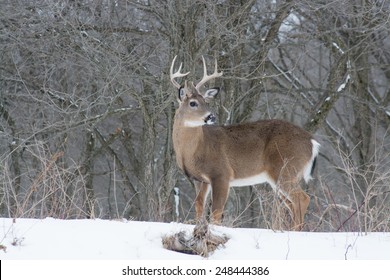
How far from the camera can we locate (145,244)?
5848 mm

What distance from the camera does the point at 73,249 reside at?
5.61 m

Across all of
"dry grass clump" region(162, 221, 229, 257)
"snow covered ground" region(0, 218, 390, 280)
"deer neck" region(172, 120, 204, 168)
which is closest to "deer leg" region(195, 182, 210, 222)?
"deer neck" region(172, 120, 204, 168)

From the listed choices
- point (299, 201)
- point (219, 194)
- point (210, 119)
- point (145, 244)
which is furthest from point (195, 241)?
point (299, 201)

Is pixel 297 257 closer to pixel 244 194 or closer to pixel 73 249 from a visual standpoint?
pixel 73 249

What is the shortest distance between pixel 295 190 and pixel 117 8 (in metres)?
4.86

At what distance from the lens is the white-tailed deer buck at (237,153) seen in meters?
10.2

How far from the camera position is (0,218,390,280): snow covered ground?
18.3 ft

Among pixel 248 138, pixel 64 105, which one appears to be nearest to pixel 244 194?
pixel 64 105

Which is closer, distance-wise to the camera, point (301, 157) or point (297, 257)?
point (297, 257)

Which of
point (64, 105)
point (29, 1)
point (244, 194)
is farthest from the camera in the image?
point (244, 194)

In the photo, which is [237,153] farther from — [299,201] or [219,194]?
[299,201]

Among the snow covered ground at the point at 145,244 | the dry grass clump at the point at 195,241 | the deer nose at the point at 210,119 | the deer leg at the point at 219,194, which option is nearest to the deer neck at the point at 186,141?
the deer nose at the point at 210,119

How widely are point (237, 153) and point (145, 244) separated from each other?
4816mm

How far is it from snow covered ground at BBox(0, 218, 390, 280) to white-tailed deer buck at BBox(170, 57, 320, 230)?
3.68 meters
